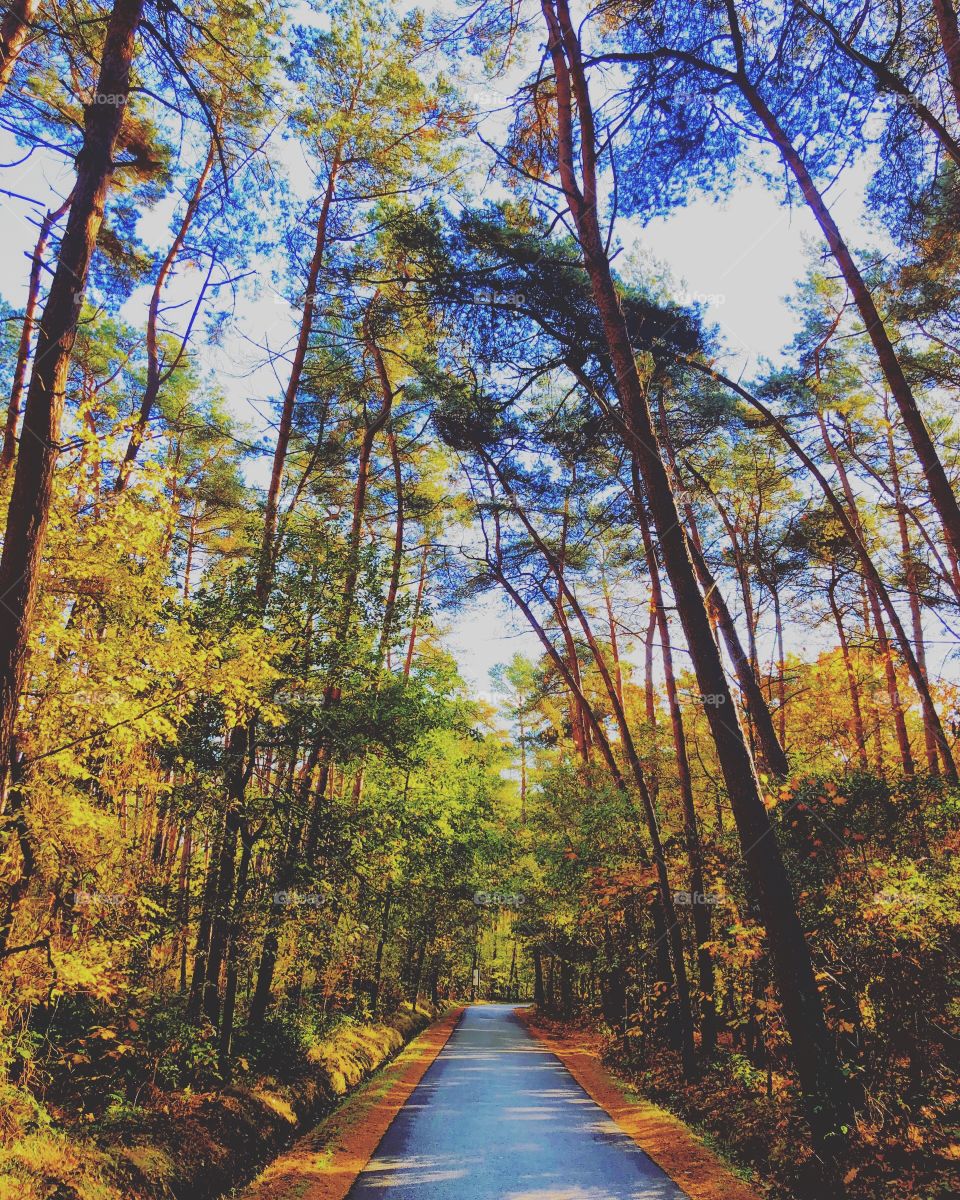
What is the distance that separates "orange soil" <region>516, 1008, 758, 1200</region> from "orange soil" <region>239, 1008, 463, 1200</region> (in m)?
2.69

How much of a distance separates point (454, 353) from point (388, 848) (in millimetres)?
7327

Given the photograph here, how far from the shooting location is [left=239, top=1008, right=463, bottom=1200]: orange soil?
5.08 metres

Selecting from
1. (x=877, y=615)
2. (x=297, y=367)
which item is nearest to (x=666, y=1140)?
(x=297, y=367)

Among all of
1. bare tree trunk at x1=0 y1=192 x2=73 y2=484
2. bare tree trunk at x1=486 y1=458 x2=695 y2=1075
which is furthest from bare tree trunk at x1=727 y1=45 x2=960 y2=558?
bare tree trunk at x1=0 y1=192 x2=73 y2=484

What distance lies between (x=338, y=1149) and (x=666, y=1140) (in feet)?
11.0

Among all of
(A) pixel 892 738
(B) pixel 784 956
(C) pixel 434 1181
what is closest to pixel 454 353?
(B) pixel 784 956

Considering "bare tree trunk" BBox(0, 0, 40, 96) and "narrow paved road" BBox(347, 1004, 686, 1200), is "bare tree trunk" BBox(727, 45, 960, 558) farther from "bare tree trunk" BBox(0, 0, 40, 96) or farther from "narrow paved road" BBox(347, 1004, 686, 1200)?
"bare tree trunk" BBox(0, 0, 40, 96)

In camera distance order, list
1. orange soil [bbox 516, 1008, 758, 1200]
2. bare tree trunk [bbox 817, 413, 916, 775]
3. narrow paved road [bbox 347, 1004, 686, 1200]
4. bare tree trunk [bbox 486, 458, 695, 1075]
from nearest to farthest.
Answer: narrow paved road [bbox 347, 1004, 686, 1200] → orange soil [bbox 516, 1008, 758, 1200] → bare tree trunk [bbox 486, 458, 695, 1075] → bare tree trunk [bbox 817, 413, 916, 775]

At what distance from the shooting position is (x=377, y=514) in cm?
1628

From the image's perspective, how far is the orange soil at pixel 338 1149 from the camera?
200 inches

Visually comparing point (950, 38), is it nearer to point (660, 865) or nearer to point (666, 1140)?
point (660, 865)

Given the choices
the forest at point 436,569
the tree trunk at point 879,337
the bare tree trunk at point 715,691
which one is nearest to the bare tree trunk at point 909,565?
the forest at point 436,569

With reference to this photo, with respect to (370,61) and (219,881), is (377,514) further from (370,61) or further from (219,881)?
(219,881)

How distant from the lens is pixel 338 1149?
20.3 ft
